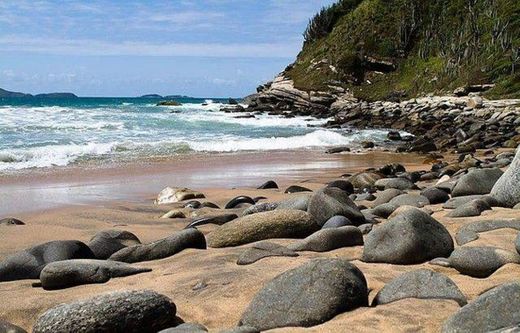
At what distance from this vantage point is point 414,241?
4.09 metres

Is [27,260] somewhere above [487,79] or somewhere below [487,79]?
below

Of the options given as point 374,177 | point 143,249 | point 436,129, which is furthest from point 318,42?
point 143,249

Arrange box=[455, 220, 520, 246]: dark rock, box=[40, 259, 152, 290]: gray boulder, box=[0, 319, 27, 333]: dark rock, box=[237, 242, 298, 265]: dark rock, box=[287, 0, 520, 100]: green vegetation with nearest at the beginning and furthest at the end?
1. box=[0, 319, 27, 333]: dark rock
2. box=[40, 259, 152, 290]: gray boulder
3. box=[237, 242, 298, 265]: dark rock
4. box=[455, 220, 520, 246]: dark rock
5. box=[287, 0, 520, 100]: green vegetation

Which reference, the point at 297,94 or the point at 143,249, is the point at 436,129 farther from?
the point at 297,94

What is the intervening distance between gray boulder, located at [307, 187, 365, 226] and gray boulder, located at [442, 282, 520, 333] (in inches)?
118

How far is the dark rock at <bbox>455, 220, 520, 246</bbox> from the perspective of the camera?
4.58 metres

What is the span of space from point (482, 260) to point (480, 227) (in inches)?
44.5

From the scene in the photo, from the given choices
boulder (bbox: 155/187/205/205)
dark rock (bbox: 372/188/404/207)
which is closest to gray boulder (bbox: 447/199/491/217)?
dark rock (bbox: 372/188/404/207)

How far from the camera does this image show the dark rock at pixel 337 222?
5.34 meters

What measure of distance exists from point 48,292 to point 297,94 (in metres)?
44.6

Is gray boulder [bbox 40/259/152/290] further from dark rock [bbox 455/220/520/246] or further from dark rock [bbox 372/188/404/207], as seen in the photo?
dark rock [bbox 372/188/404/207]

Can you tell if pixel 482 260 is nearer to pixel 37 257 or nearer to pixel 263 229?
pixel 263 229

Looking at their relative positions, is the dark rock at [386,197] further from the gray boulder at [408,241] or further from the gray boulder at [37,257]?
the gray boulder at [37,257]

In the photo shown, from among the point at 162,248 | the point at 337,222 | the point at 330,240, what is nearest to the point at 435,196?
the point at 337,222
